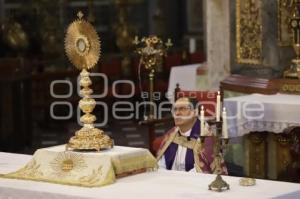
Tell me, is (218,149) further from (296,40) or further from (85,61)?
(296,40)

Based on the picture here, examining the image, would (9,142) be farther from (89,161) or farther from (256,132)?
(89,161)

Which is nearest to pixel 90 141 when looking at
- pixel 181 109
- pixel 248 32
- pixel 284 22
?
pixel 181 109

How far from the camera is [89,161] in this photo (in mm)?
6566

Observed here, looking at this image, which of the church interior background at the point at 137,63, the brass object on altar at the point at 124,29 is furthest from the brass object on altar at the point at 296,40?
the brass object on altar at the point at 124,29

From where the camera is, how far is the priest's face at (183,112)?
796 cm

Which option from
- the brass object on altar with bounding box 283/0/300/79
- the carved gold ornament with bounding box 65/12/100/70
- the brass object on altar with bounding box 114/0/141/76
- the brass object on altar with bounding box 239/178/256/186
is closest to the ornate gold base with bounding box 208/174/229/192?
the brass object on altar with bounding box 239/178/256/186

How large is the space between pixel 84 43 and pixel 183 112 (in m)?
1.53

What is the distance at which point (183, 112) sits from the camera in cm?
803

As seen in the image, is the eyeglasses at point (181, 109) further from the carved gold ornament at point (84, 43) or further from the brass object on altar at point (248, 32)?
the brass object on altar at point (248, 32)

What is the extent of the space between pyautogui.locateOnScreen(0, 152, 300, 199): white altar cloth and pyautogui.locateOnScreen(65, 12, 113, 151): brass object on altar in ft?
1.02

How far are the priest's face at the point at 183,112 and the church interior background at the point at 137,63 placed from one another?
1708 millimetres

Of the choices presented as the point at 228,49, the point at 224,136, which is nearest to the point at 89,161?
the point at 224,136

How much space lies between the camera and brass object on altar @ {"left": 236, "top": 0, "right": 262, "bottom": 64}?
10.6 meters

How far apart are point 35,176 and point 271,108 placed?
134 inches
